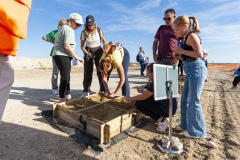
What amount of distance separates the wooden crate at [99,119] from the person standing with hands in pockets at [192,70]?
1.00 metres

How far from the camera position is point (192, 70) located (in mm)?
2730

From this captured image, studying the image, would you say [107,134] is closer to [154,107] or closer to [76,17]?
[154,107]

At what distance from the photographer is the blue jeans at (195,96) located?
271 cm

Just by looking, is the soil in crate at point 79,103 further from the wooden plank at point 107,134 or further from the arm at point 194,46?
the arm at point 194,46

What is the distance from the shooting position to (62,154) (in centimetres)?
232

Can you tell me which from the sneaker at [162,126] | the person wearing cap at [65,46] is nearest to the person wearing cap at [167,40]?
the sneaker at [162,126]

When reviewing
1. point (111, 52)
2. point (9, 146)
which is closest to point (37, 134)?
point (9, 146)

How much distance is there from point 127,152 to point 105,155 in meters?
0.30

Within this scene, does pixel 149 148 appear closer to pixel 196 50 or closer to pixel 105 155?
pixel 105 155

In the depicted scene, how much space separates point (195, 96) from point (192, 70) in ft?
1.32

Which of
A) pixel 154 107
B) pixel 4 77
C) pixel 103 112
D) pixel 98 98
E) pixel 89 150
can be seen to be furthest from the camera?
pixel 98 98

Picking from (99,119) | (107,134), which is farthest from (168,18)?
(107,134)

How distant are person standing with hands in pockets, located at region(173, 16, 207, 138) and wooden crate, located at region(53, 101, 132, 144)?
1.00 meters

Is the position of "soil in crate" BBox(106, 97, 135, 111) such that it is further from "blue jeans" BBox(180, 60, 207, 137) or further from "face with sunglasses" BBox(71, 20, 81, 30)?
"face with sunglasses" BBox(71, 20, 81, 30)
